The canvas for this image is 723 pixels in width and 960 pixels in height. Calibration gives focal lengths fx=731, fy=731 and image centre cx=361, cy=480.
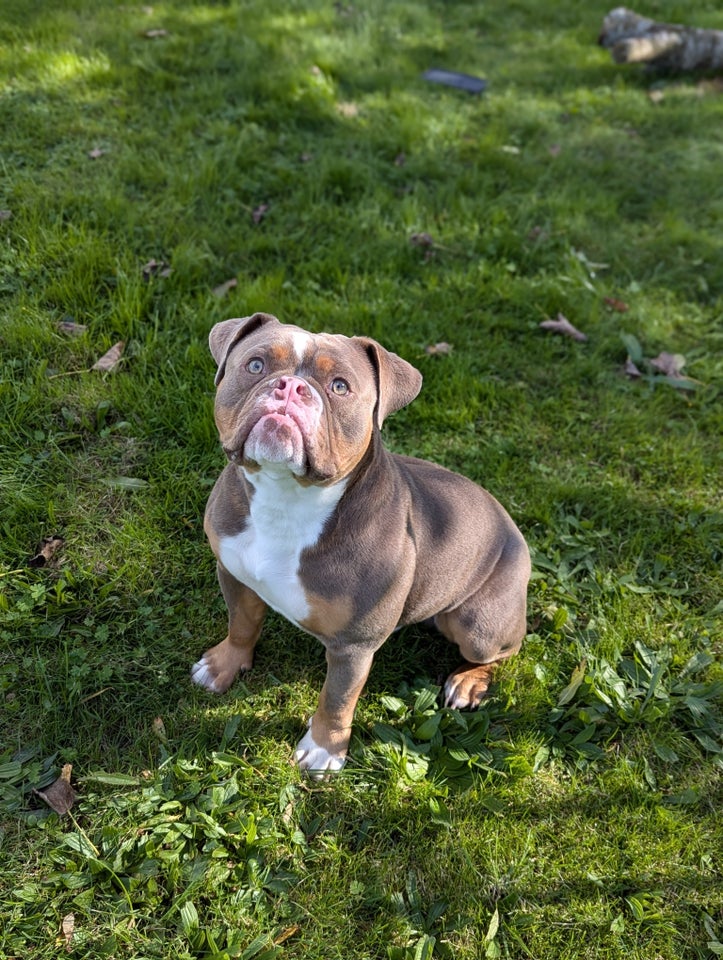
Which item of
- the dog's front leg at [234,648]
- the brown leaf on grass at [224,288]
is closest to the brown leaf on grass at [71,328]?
the brown leaf on grass at [224,288]

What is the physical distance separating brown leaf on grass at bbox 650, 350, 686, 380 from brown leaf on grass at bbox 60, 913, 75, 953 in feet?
14.7

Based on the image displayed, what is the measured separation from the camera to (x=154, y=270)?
455 cm

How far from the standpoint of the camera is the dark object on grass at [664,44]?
8211 mm

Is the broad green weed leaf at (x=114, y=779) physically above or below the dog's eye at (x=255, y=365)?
below

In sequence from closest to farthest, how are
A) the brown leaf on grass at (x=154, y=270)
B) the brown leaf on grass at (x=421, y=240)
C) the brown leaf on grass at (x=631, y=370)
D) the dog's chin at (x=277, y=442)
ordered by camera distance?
the dog's chin at (x=277, y=442) → the brown leaf on grass at (x=154, y=270) → the brown leaf on grass at (x=631, y=370) → the brown leaf on grass at (x=421, y=240)

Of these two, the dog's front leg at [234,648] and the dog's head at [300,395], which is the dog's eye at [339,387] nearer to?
the dog's head at [300,395]

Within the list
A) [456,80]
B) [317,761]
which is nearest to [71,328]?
[317,761]

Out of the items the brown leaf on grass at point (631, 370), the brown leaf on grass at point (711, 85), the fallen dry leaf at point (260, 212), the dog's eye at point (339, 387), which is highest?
the dog's eye at point (339, 387)

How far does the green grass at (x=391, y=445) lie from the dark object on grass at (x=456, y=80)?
0.92 ft

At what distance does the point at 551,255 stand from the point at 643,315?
2.64ft

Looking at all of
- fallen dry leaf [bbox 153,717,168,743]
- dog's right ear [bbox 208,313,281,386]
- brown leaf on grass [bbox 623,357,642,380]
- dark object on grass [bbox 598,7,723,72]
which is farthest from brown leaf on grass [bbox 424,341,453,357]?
dark object on grass [bbox 598,7,723,72]

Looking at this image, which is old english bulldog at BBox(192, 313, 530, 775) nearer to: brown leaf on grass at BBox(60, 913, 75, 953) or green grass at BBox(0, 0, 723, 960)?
green grass at BBox(0, 0, 723, 960)

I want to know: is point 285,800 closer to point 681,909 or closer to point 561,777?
point 561,777

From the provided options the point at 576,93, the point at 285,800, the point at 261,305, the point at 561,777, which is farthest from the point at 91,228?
the point at 576,93
